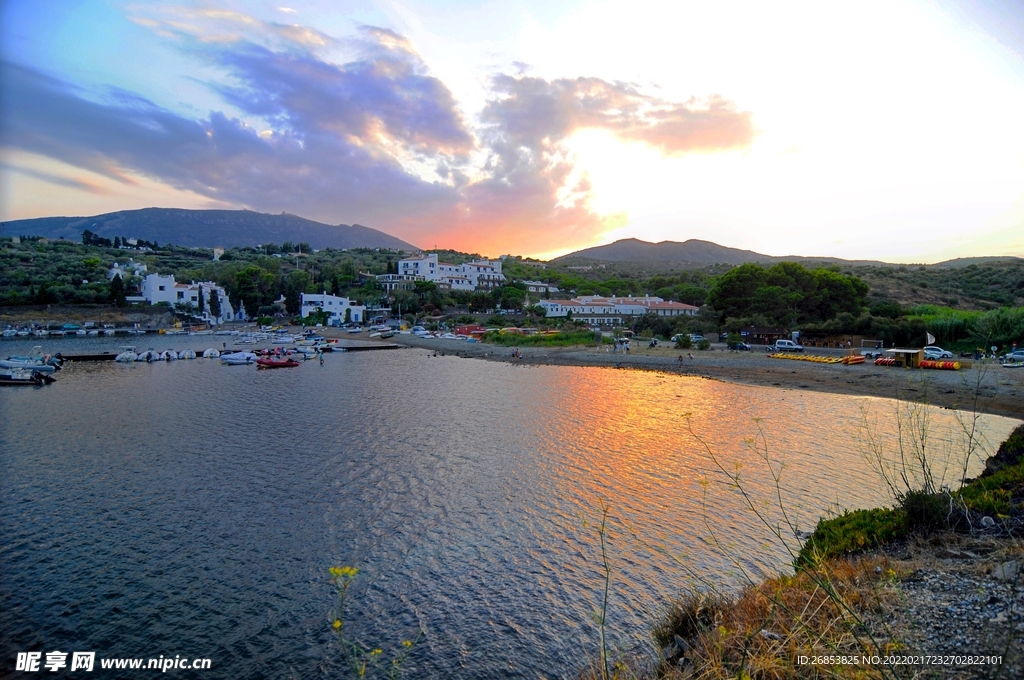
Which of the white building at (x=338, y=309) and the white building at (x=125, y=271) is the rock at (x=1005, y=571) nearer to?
the white building at (x=338, y=309)

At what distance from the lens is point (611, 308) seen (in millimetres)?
70562

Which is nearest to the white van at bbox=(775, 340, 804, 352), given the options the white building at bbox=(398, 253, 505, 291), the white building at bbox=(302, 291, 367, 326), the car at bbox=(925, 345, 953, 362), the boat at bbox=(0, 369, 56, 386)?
the car at bbox=(925, 345, 953, 362)

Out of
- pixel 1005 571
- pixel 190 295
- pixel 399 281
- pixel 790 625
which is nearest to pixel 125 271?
pixel 190 295

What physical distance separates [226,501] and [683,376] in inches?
1113

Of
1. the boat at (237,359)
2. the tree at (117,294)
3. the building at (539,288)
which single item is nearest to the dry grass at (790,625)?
the boat at (237,359)

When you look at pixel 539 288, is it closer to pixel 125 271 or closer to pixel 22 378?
pixel 125 271

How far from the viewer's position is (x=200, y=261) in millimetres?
106438

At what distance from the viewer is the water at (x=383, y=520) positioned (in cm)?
764

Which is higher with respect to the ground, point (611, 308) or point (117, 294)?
point (117, 294)

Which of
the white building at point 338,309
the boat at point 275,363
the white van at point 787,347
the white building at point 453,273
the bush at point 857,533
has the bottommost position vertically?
the boat at point 275,363

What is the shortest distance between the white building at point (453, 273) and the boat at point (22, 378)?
59810mm

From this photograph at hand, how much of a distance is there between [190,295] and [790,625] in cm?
9027

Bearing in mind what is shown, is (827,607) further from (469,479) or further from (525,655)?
(469,479)

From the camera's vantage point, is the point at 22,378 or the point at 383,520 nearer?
the point at 383,520
